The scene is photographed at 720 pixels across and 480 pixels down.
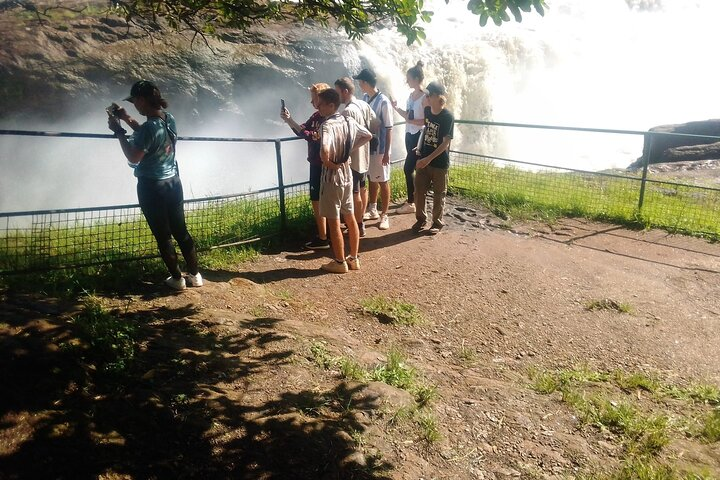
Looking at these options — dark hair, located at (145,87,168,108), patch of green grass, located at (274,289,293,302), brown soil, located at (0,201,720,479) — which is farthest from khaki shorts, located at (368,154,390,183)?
dark hair, located at (145,87,168,108)

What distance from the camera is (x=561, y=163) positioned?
779 inches

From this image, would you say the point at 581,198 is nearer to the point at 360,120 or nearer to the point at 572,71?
the point at 360,120

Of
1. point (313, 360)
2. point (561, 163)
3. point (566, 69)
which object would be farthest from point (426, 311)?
point (566, 69)

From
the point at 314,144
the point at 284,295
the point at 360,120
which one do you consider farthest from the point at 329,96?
the point at 284,295

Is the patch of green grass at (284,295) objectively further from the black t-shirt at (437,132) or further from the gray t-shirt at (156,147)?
the black t-shirt at (437,132)

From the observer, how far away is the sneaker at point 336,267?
6199mm

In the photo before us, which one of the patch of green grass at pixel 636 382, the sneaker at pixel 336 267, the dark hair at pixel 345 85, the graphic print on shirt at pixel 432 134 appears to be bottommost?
the patch of green grass at pixel 636 382

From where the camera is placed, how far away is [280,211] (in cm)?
718

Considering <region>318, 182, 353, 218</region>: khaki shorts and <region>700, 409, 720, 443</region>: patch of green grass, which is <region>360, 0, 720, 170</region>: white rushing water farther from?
<region>700, 409, 720, 443</region>: patch of green grass

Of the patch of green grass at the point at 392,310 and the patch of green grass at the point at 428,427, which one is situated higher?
the patch of green grass at the point at 392,310

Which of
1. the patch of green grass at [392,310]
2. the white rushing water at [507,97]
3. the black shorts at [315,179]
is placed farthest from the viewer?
the white rushing water at [507,97]

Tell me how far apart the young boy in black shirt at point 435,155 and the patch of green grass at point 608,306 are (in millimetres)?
2207

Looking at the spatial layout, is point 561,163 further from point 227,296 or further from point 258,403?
point 258,403

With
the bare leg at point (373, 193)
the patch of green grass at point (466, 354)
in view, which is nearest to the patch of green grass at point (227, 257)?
the bare leg at point (373, 193)
